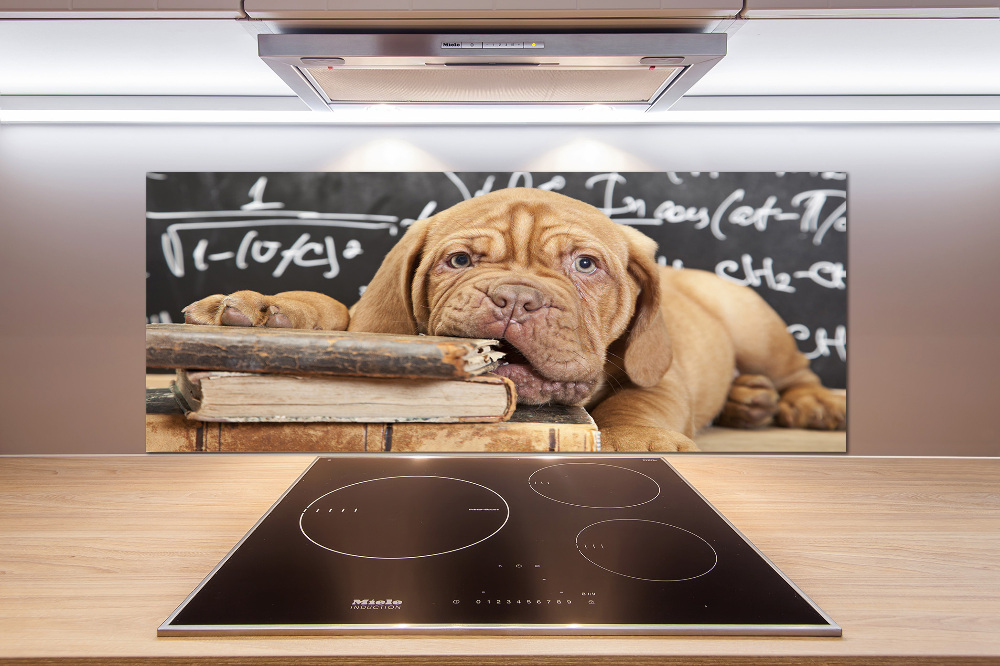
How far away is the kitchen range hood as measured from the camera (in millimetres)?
889

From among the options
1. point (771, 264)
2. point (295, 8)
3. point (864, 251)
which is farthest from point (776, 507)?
point (295, 8)

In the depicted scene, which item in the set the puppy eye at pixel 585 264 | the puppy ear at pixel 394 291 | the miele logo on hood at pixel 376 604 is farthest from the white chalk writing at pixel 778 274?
the miele logo on hood at pixel 376 604

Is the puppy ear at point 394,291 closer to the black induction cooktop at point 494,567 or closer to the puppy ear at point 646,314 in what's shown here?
the black induction cooktop at point 494,567

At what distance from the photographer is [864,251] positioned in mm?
1430

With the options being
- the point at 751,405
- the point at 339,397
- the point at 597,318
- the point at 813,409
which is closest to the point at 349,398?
the point at 339,397

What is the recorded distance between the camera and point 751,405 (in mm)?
1436

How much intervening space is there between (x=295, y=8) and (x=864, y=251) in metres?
1.33

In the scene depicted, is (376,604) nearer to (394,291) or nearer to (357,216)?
(394,291)

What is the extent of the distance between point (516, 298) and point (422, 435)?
0.38 metres

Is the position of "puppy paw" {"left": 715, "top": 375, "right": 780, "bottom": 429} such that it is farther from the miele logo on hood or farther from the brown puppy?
the miele logo on hood

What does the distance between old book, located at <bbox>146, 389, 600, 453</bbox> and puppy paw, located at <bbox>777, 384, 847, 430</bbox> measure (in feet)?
1.54

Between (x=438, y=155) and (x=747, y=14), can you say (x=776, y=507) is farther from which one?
(x=438, y=155)

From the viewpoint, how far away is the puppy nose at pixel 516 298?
1277 millimetres

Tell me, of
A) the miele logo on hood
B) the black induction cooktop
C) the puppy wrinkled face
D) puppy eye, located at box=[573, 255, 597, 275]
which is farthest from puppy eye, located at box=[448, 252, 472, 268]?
the miele logo on hood
